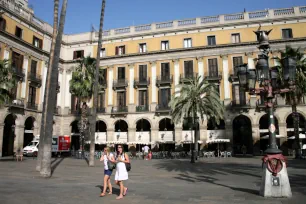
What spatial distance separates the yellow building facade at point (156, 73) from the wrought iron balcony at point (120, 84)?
0.14 meters

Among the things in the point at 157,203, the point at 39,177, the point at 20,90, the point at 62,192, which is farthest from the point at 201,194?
the point at 20,90

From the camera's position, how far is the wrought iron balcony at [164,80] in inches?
1414

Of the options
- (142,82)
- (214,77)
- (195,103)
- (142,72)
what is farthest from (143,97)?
(195,103)

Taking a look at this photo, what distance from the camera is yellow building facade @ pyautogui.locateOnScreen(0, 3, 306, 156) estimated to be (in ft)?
108

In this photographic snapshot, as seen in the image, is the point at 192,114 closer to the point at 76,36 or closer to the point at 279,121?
the point at 279,121

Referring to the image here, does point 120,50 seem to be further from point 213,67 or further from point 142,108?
point 213,67

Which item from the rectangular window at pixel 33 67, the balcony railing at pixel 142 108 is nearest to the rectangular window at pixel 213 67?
the balcony railing at pixel 142 108

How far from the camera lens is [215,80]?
34625mm

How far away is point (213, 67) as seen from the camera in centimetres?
3528

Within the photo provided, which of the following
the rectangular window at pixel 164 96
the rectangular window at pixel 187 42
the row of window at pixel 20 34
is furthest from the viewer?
the rectangular window at pixel 187 42

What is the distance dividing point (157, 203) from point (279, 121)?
29031mm

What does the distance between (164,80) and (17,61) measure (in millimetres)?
18435

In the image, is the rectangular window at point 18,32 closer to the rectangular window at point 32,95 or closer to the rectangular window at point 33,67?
the rectangular window at point 33,67

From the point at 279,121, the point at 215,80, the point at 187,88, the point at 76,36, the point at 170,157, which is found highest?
the point at 76,36
